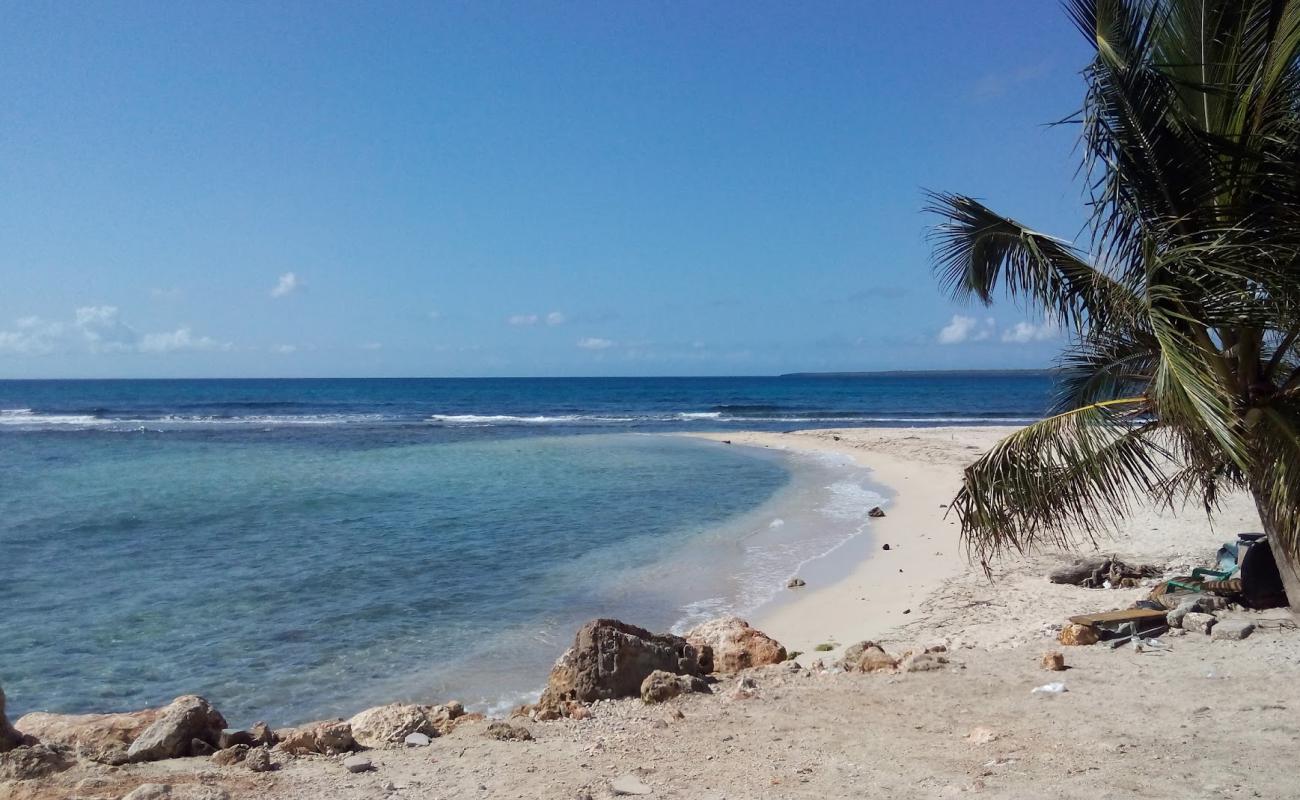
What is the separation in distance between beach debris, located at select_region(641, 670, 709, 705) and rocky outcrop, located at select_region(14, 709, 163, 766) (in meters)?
3.27

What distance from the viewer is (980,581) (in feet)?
33.2

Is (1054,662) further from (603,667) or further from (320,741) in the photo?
(320,741)

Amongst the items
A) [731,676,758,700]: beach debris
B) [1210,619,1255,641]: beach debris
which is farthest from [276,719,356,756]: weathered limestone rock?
[1210,619,1255,641]: beach debris

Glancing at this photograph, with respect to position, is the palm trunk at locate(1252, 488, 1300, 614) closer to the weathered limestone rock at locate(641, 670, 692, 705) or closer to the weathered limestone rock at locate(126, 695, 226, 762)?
the weathered limestone rock at locate(641, 670, 692, 705)

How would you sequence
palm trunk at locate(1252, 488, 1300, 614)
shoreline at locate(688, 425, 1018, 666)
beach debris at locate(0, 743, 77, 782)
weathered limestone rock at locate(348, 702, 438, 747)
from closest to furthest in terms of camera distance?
beach debris at locate(0, 743, 77, 782) < palm trunk at locate(1252, 488, 1300, 614) < weathered limestone rock at locate(348, 702, 438, 747) < shoreline at locate(688, 425, 1018, 666)

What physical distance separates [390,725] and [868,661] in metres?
3.50

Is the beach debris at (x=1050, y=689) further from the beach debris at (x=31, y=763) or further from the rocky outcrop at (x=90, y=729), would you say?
the beach debris at (x=31, y=763)

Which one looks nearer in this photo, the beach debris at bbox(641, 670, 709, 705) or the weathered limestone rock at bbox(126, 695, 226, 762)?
the weathered limestone rock at bbox(126, 695, 226, 762)

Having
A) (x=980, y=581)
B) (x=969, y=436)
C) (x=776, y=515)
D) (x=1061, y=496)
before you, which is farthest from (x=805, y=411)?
(x=1061, y=496)

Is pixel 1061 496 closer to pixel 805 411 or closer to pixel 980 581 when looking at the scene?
pixel 980 581

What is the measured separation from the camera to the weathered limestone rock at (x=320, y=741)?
5.16 metres

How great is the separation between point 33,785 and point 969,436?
102ft

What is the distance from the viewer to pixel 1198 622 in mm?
6559

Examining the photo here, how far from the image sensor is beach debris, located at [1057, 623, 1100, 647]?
6.69 m
